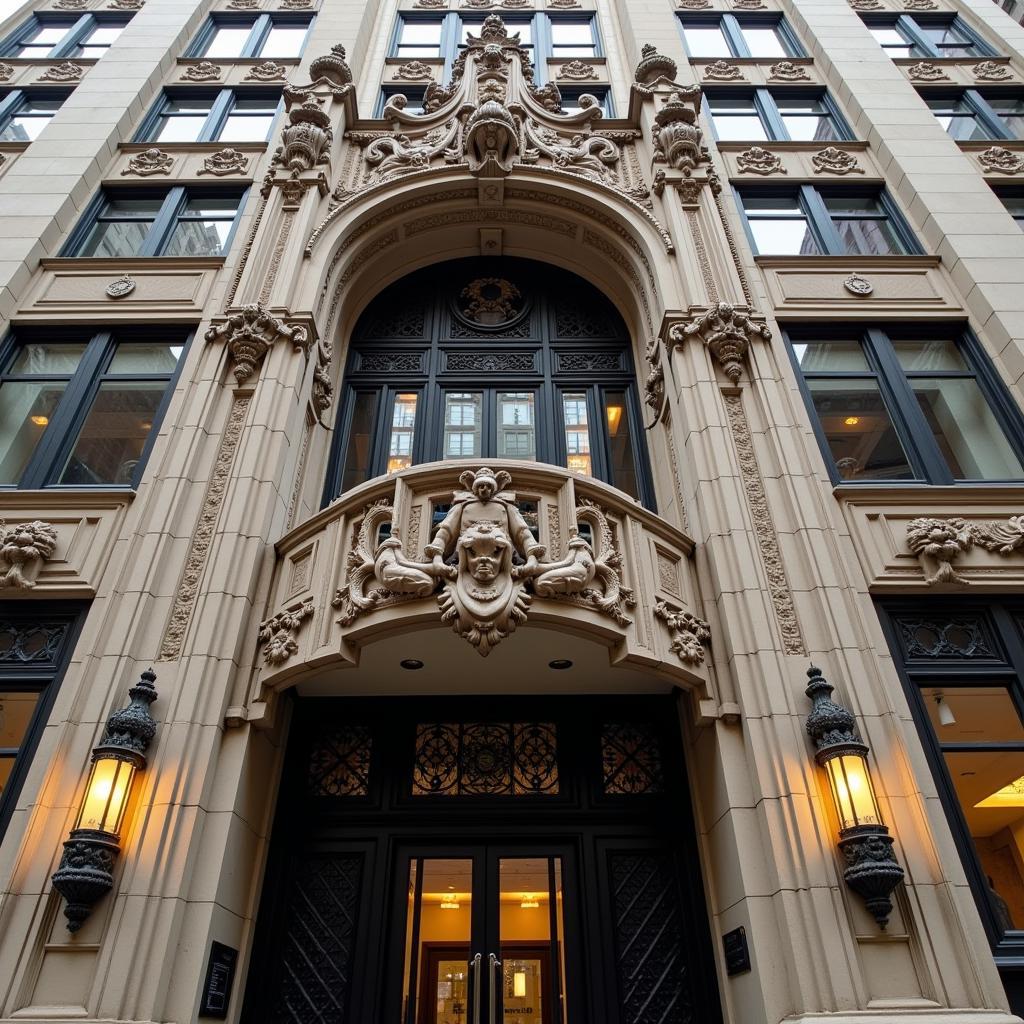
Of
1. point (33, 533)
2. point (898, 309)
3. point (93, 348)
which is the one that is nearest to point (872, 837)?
point (898, 309)

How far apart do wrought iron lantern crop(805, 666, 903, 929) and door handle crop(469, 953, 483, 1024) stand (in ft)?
12.7

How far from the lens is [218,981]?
670 cm

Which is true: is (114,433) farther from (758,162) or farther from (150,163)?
(758,162)

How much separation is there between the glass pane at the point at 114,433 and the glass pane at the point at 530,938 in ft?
22.9

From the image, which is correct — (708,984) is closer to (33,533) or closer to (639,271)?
(33,533)

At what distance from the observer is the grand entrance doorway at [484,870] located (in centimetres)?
757

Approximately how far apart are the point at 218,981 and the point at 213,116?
15.6m

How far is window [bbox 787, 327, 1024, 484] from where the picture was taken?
976 cm

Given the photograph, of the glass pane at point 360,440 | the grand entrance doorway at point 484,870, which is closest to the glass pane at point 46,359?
the glass pane at point 360,440

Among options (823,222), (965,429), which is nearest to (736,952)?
(965,429)

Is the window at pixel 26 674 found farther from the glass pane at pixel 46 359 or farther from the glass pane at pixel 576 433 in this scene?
the glass pane at pixel 576 433

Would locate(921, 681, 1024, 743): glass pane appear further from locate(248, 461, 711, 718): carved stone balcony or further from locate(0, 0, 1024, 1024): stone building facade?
locate(248, 461, 711, 718): carved stone balcony

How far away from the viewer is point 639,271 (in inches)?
474

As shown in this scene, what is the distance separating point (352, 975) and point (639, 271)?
34.8 ft
